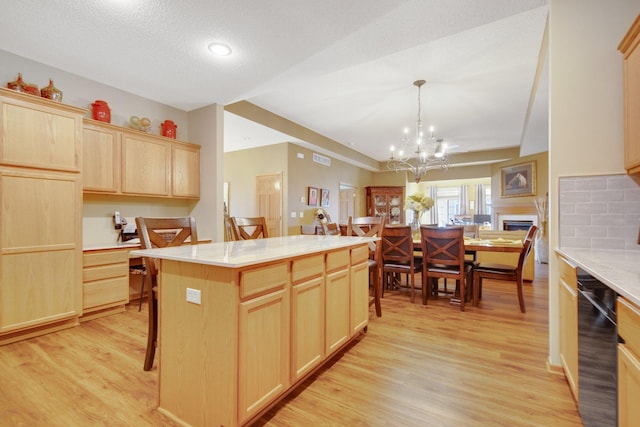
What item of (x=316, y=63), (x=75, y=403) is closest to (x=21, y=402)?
(x=75, y=403)

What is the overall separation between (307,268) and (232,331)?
0.58 meters

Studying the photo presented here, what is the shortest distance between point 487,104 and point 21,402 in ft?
19.7

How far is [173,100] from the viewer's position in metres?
3.75

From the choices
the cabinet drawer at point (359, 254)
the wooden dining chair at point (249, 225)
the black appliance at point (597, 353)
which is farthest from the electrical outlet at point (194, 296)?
the black appliance at point (597, 353)

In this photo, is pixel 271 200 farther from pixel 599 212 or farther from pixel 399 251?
pixel 599 212

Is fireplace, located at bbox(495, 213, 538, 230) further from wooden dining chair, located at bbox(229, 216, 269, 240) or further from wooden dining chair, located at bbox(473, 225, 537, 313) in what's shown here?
wooden dining chair, located at bbox(229, 216, 269, 240)

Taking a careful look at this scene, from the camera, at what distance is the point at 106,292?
2988 millimetres

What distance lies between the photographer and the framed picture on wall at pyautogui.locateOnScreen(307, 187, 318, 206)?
246 inches

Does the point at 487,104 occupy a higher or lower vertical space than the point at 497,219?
higher

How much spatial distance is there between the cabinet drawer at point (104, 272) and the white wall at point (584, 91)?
4014mm

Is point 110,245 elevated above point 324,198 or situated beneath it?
situated beneath

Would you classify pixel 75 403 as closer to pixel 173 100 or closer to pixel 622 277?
pixel 622 277

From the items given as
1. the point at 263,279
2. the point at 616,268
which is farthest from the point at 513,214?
the point at 263,279

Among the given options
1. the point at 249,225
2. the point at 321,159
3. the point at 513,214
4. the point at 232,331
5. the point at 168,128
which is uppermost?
the point at 321,159
